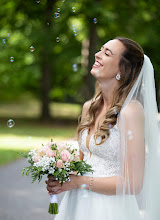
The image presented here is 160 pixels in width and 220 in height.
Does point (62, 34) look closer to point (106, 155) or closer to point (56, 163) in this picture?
point (106, 155)

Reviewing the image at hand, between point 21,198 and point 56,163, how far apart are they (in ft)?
14.0

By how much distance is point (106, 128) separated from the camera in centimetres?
301

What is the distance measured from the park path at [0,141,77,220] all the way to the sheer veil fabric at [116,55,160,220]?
3.14 meters

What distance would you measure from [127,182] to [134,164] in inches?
7.0

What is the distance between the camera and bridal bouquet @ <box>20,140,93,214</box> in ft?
9.13

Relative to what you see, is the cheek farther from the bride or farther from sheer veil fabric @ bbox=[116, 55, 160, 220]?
sheer veil fabric @ bbox=[116, 55, 160, 220]

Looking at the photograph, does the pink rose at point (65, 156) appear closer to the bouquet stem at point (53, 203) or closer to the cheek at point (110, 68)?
the bouquet stem at point (53, 203)

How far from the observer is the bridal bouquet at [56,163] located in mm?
2782

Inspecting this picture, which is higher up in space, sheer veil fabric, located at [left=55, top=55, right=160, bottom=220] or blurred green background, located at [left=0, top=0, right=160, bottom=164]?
blurred green background, located at [left=0, top=0, right=160, bottom=164]

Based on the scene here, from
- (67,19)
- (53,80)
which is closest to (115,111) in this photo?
(67,19)

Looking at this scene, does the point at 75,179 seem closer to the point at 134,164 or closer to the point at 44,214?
the point at 134,164

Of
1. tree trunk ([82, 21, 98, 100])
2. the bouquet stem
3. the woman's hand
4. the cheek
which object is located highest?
tree trunk ([82, 21, 98, 100])

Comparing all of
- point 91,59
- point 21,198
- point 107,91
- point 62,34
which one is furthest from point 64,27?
point 107,91

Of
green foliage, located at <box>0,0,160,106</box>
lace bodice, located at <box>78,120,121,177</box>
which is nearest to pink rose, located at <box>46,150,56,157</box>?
lace bodice, located at <box>78,120,121,177</box>
